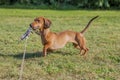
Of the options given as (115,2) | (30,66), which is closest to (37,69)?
(30,66)

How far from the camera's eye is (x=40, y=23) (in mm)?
6645

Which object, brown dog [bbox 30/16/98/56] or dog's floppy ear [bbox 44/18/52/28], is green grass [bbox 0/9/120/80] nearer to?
brown dog [bbox 30/16/98/56]

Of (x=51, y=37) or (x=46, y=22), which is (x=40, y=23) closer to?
(x=46, y=22)

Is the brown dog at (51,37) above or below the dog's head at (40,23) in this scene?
below

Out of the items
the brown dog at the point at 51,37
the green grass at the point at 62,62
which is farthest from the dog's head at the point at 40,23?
the green grass at the point at 62,62

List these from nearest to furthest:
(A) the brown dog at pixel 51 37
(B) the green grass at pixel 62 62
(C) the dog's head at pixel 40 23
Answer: (B) the green grass at pixel 62 62 < (C) the dog's head at pixel 40 23 < (A) the brown dog at pixel 51 37

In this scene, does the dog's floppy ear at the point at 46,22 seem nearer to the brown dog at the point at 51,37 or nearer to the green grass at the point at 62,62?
the brown dog at the point at 51,37

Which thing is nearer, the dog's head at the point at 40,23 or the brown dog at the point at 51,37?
the dog's head at the point at 40,23

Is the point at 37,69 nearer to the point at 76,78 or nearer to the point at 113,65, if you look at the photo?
the point at 76,78

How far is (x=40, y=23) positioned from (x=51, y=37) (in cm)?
46

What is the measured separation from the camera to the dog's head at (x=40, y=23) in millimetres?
6516

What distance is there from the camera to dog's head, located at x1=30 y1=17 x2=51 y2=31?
6516 millimetres

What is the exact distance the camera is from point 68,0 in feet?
75.1

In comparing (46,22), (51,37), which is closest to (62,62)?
(51,37)
